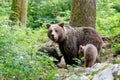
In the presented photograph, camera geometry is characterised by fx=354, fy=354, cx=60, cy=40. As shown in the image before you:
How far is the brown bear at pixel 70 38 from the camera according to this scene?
9.83 metres

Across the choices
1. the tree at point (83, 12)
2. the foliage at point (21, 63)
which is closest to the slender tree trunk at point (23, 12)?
the tree at point (83, 12)

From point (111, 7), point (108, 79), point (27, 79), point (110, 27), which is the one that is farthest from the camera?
point (111, 7)

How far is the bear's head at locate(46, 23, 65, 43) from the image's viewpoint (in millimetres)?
9734

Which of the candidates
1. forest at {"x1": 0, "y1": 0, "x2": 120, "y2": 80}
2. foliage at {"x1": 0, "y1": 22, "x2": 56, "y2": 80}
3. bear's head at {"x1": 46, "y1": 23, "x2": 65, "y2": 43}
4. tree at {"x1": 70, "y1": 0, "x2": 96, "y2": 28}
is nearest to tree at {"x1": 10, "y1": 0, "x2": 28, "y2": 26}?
forest at {"x1": 0, "y1": 0, "x2": 120, "y2": 80}

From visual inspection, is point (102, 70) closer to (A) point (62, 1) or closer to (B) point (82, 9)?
(B) point (82, 9)

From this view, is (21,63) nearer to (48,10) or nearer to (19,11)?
(19,11)

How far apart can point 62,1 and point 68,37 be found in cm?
1143

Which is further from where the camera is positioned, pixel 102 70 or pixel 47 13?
pixel 47 13

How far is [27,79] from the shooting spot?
20.9 feet

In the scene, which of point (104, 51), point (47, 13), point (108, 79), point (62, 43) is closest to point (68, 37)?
point (62, 43)

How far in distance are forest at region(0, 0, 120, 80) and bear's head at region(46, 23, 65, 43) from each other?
45 cm

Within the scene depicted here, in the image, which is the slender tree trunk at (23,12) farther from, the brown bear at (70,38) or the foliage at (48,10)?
the brown bear at (70,38)

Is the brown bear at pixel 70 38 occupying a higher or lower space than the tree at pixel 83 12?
lower

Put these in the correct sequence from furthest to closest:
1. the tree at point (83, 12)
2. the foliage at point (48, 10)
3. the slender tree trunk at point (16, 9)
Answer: the foliage at point (48, 10), the slender tree trunk at point (16, 9), the tree at point (83, 12)
